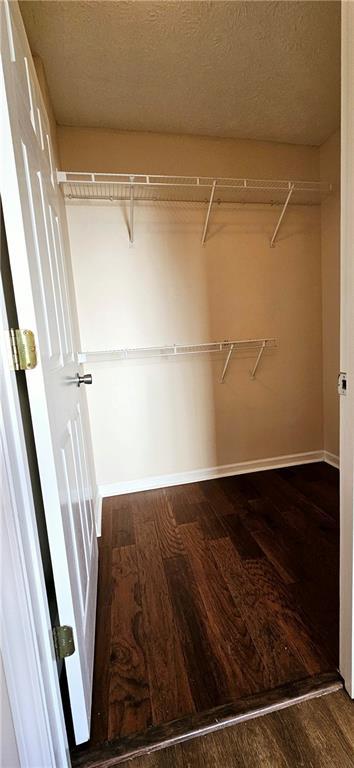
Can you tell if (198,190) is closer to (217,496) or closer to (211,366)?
(211,366)

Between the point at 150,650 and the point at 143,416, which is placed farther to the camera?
the point at 143,416

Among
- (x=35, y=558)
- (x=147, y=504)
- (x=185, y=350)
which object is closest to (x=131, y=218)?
(x=185, y=350)

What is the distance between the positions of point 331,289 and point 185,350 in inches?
47.1

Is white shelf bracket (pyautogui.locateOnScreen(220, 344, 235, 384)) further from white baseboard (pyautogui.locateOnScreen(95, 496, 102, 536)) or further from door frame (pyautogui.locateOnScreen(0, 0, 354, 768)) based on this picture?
door frame (pyautogui.locateOnScreen(0, 0, 354, 768))

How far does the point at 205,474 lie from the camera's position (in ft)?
8.47

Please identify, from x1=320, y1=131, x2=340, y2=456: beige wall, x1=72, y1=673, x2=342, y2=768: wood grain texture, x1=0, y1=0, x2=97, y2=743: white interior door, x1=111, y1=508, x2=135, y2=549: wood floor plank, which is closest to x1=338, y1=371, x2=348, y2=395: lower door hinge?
x1=0, y1=0, x2=97, y2=743: white interior door

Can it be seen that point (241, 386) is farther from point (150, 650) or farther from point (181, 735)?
point (181, 735)

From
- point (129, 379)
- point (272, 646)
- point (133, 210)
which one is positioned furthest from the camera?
point (129, 379)

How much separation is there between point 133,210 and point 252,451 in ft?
6.35

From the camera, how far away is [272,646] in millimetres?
1229

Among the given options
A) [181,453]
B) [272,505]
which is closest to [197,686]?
[272,505]

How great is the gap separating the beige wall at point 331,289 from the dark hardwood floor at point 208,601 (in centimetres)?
58

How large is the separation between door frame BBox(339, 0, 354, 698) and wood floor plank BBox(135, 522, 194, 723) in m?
0.54

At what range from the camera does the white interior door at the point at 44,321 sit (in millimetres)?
696
